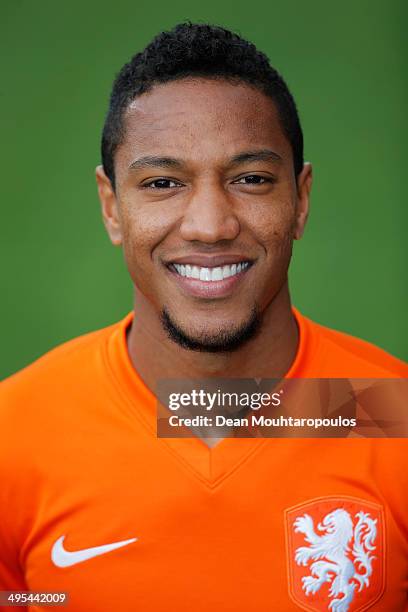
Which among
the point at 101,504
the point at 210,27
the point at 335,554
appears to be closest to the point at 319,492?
the point at 335,554

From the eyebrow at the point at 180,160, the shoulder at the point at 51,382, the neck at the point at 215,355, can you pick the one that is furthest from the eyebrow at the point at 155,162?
the shoulder at the point at 51,382

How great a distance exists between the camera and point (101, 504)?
127 cm

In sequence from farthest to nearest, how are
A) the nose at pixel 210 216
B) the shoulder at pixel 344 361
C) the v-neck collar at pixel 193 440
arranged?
the shoulder at pixel 344 361
the v-neck collar at pixel 193 440
the nose at pixel 210 216

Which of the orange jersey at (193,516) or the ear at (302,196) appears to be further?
the ear at (302,196)

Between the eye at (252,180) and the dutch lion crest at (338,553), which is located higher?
the eye at (252,180)

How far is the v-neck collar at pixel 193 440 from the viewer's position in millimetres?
1278

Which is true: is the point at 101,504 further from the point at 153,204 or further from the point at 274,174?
the point at 274,174

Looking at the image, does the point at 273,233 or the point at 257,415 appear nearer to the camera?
the point at 273,233

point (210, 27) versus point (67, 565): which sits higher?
point (210, 27)

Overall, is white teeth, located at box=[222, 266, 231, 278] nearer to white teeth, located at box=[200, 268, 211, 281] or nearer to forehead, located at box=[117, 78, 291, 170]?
white teeth, located at box=[200, 268, 211, 281]

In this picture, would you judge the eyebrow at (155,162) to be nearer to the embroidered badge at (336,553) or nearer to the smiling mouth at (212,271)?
the smiling mouth at (212,271)

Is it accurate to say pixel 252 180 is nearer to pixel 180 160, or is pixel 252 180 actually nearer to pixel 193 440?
pixel 180 160

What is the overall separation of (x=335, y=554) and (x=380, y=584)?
0.29 feet

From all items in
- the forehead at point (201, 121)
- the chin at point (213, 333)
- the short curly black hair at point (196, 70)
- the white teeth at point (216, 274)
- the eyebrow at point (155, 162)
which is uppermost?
the short curly black hair at point (196, 70)
